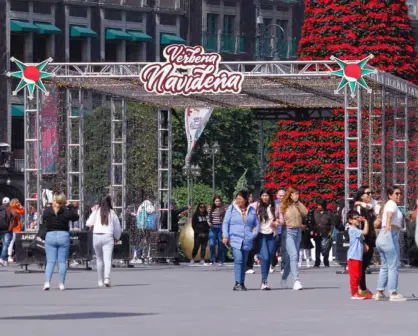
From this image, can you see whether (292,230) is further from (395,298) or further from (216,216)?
(216,216)

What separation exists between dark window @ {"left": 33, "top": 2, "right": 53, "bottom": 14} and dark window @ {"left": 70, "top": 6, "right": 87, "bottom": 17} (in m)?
1.47

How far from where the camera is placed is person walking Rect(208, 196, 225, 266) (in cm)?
4081

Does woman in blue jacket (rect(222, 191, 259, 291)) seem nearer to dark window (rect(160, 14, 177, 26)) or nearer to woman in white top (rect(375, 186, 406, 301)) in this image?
woman in white top (rect(375, 186, 406, 301))

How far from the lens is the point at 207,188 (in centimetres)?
7200

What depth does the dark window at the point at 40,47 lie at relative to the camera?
7806 centimetres

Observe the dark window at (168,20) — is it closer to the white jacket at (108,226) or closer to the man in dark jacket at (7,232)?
the man in dark jacket at (7,232)

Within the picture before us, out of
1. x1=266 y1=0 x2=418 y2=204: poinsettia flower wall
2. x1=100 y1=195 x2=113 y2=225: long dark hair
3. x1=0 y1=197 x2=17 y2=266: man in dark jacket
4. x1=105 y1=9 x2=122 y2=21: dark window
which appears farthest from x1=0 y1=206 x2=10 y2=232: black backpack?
x1=105 y1=9 x2=122 y2=21: dark window

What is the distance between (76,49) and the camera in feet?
264

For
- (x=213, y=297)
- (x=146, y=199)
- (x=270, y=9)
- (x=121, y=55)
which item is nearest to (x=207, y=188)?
(x=121, y=55)

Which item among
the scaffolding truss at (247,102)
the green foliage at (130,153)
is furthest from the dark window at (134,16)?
the scaffolding truss at (247,102)

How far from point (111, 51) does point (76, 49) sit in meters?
2.31

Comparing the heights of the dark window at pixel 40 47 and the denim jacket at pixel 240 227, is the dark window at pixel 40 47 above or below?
above

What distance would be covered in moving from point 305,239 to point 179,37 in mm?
45616

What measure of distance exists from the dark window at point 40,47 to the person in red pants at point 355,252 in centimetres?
5310
